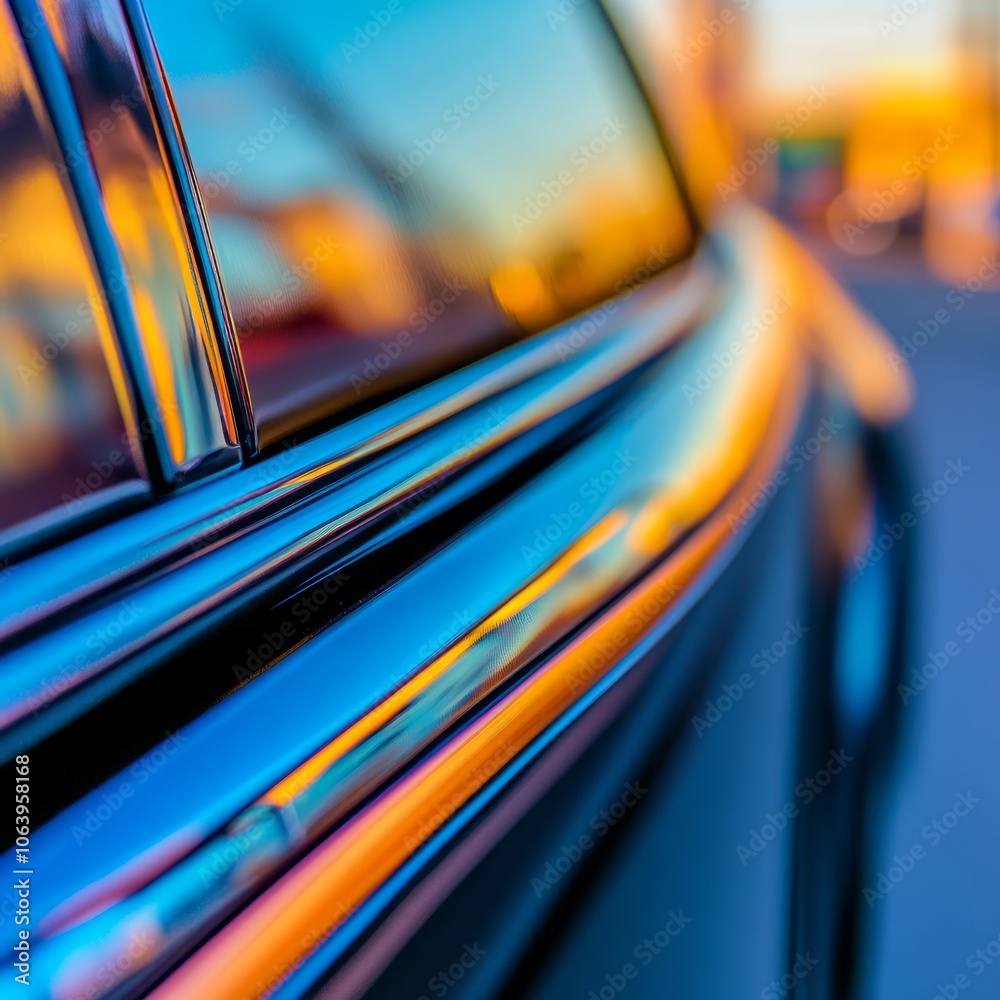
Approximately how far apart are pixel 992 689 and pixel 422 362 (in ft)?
4.00

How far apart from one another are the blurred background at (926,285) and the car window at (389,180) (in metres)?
0.65

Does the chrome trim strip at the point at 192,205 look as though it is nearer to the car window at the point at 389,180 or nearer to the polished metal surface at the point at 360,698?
the car window at the point at 389,180

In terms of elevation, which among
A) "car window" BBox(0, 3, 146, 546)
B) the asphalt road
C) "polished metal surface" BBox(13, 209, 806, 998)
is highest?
"car window" BBox(0, 3, 146, 546)

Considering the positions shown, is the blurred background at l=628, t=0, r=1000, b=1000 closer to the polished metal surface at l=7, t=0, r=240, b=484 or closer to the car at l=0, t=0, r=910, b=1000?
the car at l=0, t=0, r=910, b=1000

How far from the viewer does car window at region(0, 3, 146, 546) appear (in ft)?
2.55

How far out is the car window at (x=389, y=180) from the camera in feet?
3.32

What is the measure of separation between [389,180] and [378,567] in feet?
1.81

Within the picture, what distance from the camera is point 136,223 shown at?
0.86 meters

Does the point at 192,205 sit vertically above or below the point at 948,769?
above

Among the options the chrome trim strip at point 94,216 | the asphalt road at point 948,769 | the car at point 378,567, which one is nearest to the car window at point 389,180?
the car at point 378,567

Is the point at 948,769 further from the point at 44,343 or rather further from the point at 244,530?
the point at 44,343

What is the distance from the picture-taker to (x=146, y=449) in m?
0.87

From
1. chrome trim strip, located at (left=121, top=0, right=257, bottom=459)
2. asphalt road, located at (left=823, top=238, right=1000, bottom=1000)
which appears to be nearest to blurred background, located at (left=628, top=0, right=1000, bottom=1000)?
asphalt road, located at (left=823, top=238, right=1000, bottom=1000)

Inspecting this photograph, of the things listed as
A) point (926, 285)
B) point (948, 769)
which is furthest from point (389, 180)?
point (926, 285)
